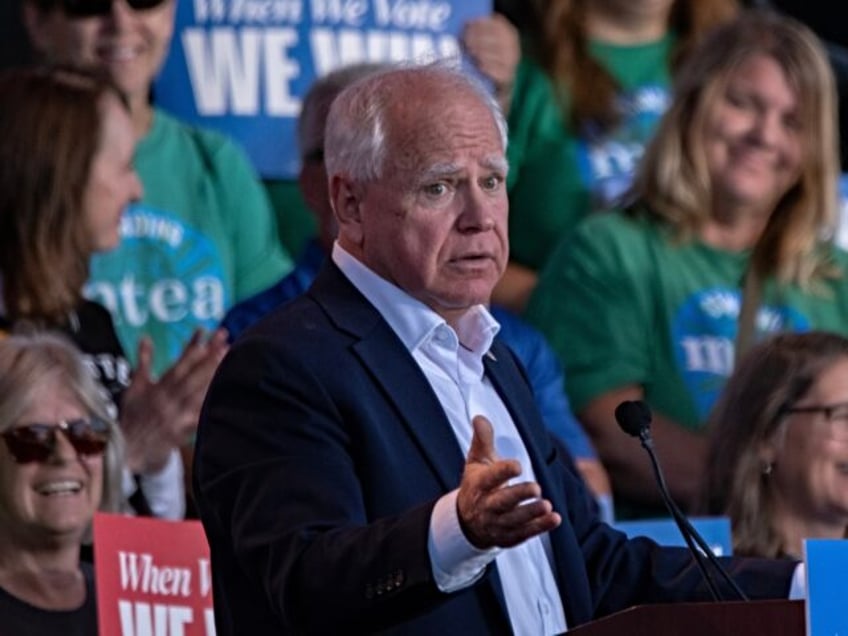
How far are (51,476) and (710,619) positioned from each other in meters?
2.32

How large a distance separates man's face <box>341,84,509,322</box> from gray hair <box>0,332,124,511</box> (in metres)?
1.71

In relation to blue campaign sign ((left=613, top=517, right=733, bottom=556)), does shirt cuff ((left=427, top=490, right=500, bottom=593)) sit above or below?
above

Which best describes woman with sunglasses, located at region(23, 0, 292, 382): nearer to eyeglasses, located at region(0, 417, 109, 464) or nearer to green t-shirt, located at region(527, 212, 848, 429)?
green t-shirt, located at region(527, 212, 848, 429)

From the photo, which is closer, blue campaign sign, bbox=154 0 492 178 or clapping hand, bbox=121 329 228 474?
clapping hand, bbox=121 329 228 474

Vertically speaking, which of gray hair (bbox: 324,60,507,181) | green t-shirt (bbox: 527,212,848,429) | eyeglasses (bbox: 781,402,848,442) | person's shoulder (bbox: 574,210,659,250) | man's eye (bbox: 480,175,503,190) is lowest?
green t-shirt (bbox: 527,212,848,429)

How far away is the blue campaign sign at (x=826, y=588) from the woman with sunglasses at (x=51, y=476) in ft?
7.24

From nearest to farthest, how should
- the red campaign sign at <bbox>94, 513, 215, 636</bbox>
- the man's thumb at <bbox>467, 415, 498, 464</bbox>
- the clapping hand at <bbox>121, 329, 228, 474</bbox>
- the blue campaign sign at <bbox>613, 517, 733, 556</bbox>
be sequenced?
the man's thumb at <bbox>467, 415, 498, 464</bbox>
the red campaign sign at <bbox>94, 513, 215, 636</bbox>
the blue campaign sign at <bbox>613, 517, 733, 556</bbox>
the clapping hand at <bbox>121, 329, 228, 474</bbox>

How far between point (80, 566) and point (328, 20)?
2.20 metres

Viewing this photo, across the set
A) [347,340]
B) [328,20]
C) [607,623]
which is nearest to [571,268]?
[328,20]

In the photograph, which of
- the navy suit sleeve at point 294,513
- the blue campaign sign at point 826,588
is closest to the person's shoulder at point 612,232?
the navy suit sleeve at point 294,513

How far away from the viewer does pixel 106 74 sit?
677 centimetres

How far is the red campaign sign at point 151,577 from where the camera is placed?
5.03 metres

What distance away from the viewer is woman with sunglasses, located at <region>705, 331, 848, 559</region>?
5.79 metres

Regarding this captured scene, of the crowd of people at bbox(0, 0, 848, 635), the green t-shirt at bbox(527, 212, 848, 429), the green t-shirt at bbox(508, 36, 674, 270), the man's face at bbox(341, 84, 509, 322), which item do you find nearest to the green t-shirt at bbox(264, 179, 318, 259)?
the crowd of people at bbox(0, 0, 848, 635)
